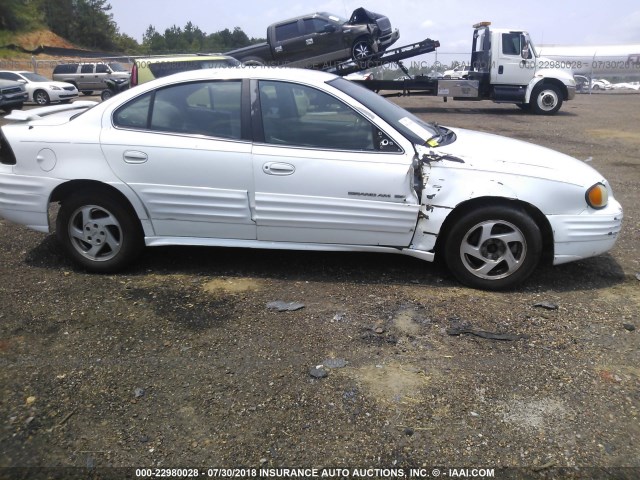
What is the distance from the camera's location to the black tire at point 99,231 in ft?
13.7

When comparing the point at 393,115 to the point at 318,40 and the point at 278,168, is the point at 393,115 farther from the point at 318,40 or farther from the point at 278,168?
the point at 318,40

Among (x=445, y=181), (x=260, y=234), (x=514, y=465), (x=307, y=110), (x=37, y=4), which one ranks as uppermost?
(x=37, y=4)

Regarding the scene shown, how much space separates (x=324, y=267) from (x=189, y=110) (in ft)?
5.31

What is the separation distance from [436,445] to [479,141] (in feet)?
8.96

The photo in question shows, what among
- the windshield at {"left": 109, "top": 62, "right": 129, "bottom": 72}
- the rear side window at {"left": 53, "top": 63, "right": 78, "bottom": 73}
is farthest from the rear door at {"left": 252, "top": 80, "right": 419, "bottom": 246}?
the rear side window at {"left": 53, "top": 63, "right": 78, "bottom": 73}

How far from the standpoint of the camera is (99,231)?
4246 millimetres

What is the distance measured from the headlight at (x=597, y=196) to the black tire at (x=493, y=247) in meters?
0.46

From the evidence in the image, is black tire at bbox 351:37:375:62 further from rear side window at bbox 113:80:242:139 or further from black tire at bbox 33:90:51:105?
rear side window at bbox 113:80:242:139

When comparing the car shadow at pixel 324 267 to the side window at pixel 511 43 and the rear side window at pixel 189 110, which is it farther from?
the side window at pixel 511 43

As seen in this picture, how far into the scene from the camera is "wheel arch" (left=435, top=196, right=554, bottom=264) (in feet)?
12.6

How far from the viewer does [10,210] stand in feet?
14.3

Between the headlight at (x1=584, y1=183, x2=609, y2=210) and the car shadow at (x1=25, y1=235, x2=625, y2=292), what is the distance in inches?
24.8

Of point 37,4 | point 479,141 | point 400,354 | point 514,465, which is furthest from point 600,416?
point 37,4

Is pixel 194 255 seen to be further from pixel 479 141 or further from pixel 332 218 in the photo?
pixel 479 141
